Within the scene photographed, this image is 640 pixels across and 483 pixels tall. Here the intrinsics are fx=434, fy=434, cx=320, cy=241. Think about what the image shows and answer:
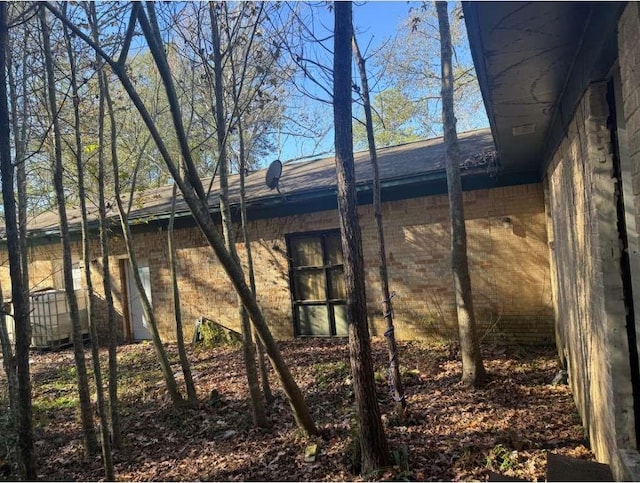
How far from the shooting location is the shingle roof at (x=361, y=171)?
8227 millimetres

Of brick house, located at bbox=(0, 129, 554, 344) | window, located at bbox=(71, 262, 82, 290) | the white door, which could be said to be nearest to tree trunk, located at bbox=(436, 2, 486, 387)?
brick house, located at bbox=(0, 129, 554, 344)

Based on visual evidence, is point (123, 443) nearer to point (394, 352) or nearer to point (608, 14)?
point (394, 352)

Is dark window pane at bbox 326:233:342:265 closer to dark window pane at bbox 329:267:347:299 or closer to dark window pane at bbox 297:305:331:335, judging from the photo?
dark window pane at bbox 329:267:347:299

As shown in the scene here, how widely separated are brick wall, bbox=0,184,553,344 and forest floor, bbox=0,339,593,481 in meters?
0.69

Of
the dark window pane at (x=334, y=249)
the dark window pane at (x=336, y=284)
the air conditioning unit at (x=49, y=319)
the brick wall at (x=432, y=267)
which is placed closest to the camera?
the brick wall at (x=432, y=267)

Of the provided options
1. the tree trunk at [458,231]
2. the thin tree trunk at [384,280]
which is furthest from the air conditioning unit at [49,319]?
the tree trunk at [458,231]

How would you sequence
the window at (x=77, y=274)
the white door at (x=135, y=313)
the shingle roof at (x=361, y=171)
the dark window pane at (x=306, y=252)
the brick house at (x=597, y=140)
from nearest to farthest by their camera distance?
the brick house at (x=597, y=140), the shingle roof at (x=361, y=171), the dark window pane at (x=306, y=252), the white door at (x=135, y=313), the window at (x=77, y=274)

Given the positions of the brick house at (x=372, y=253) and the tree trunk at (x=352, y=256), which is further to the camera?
the brick house at (x=372, y=253)

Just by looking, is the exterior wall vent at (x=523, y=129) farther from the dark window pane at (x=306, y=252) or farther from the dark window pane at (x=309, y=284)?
the dark window pane at (x=309, y=284)

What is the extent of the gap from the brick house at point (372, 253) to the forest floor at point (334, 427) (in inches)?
37.8

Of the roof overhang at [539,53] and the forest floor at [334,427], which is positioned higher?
the roof overhang at [539,53]

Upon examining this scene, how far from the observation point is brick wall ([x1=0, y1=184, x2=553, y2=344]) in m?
7.70

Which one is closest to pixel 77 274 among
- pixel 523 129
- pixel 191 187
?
pixel 191 187

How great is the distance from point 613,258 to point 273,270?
785 cm
